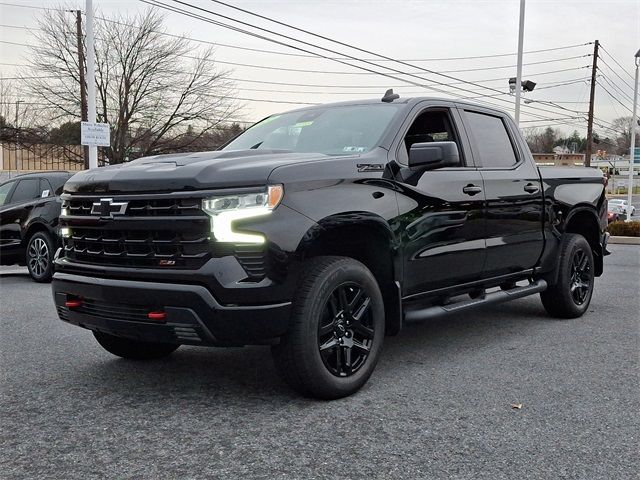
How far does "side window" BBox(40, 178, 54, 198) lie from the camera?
10.2 m

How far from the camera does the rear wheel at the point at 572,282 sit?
6.40 meters

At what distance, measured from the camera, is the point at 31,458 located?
312 cm

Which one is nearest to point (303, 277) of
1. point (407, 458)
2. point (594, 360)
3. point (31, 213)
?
point (407, 458)

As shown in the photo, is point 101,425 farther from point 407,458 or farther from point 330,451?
point 407,458

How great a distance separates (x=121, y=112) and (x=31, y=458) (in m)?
36.9

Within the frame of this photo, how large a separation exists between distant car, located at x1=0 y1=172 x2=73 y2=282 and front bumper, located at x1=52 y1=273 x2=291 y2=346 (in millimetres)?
6558

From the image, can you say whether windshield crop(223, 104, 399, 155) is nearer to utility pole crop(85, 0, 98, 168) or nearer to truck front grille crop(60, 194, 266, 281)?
truck front grille crop(60, 194, 266, 281)

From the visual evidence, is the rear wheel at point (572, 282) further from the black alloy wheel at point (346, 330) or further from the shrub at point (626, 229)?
the shrub at point (626, 229)

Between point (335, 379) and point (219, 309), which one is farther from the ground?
point (219, 309)

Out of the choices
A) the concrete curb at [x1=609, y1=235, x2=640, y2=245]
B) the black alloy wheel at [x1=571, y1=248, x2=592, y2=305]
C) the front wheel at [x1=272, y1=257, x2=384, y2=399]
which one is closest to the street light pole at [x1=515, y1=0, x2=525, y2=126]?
the concrete curb at [x1=609, y1=235, x2=640, y2=245]

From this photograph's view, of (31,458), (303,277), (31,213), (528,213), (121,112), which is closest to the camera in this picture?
(31,458)

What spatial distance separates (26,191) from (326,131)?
708 cm

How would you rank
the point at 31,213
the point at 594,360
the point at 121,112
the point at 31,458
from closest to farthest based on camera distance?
the point at 31,458 < the point at 594,360 < the point at 31,213 < the point at 121,112

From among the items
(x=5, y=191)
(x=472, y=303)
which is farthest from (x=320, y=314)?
(x=5, y=191)
